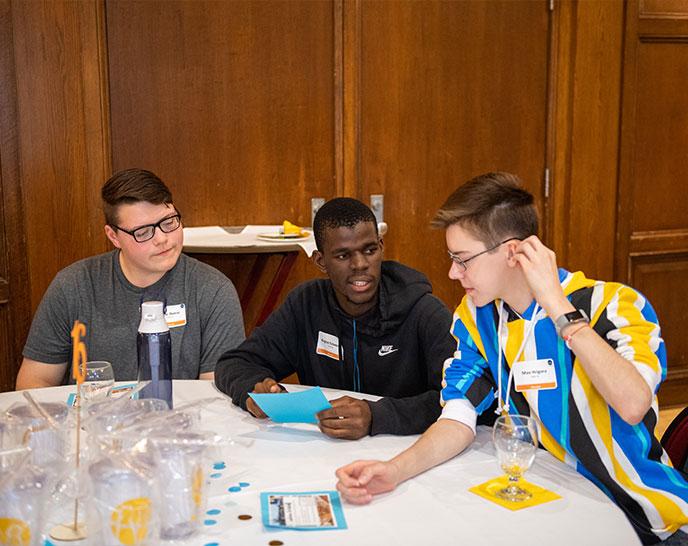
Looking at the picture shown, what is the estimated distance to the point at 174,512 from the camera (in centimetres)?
125

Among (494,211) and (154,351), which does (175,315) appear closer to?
(154,351)

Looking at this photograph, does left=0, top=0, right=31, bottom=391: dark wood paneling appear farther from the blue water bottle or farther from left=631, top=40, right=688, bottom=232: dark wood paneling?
left=631, top=40, right=688, bottom=232: dark wood paneling

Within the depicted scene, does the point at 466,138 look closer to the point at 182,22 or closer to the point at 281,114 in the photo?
the point at 281,114

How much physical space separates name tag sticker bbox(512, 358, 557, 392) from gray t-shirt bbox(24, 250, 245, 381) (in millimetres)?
1109

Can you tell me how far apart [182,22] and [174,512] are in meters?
3.11

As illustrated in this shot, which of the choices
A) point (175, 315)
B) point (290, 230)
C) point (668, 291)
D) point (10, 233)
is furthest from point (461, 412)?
point (668, 291)

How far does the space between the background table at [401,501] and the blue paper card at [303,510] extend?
2 centimetres

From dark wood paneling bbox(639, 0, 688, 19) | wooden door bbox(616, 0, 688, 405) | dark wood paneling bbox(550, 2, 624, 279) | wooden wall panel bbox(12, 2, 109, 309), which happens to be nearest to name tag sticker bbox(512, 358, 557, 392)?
wooden wall panel bbox(12, 2, 109, 309)

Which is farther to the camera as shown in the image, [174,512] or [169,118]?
[169,118]

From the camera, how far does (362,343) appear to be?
2.31 m

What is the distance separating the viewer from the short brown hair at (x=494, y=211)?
68.5 inches

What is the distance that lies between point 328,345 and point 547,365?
0.80m

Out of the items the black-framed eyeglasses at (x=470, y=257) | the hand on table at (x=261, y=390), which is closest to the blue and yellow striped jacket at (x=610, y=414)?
the black-framed eyeglasses at (x=470, y=257)

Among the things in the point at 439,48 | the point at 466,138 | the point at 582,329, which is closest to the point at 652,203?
the point at 466,138
